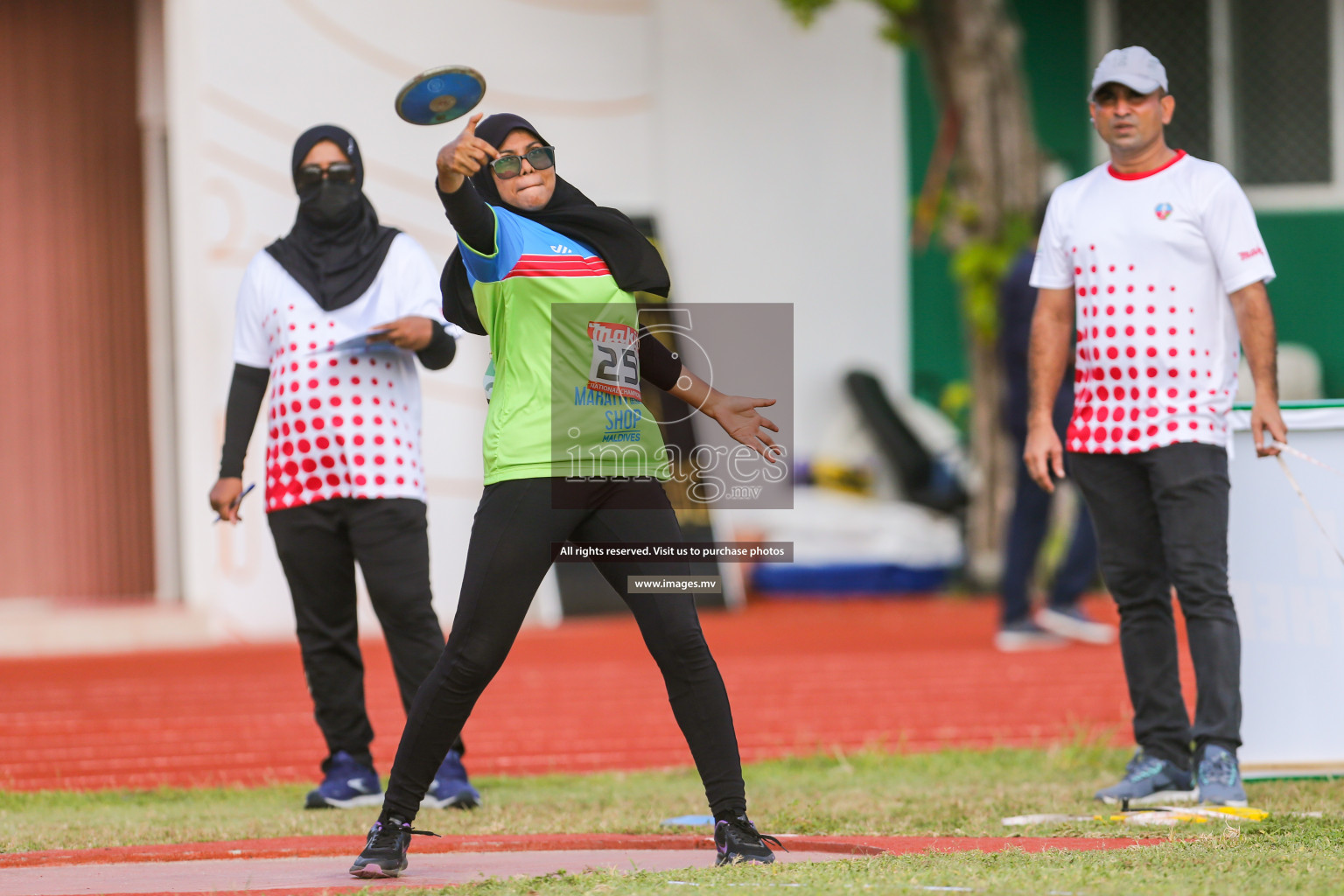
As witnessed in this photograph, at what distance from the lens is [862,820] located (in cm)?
377

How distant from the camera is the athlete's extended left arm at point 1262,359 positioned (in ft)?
12.3

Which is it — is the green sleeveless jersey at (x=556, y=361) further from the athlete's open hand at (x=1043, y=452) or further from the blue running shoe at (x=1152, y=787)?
the blue running shoe at (x=1152, y=787)

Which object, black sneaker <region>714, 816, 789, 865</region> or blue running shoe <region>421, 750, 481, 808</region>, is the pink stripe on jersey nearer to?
black sneaker <region>714, 816, 789, 865</region>

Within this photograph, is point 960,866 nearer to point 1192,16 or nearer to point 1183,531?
point 1183,531

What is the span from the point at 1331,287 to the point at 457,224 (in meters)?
9.19

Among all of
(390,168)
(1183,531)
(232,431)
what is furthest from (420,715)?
(390,168)

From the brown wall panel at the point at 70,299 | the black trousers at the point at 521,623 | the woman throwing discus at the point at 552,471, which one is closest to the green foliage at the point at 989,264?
the brown wall panel at the point at 70,299

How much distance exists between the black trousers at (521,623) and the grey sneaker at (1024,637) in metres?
4.10

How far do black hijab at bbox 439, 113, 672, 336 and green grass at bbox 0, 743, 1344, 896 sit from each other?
1126 millimetres

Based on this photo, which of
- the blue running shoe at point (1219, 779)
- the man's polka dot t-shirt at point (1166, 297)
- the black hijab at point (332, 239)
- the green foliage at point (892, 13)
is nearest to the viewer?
the blue running shoe at point (1219, 779)

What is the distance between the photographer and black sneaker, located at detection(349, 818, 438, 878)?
120 inches

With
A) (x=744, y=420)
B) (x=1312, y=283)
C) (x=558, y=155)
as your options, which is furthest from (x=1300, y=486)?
(x=1312, y=283)

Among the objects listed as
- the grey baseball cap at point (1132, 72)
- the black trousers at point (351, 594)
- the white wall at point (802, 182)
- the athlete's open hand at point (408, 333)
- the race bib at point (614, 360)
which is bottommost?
the black trousers at point (351, 594)

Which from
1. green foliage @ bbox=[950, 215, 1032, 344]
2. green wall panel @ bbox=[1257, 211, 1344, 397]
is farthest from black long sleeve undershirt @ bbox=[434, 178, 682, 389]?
green wall panel @ bbox=[1257, 211, 1344, 397]
